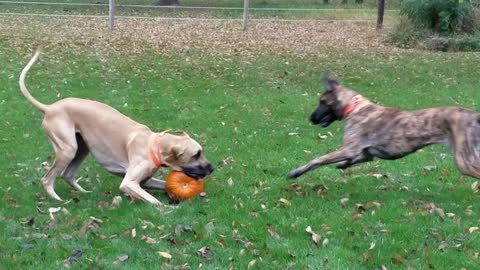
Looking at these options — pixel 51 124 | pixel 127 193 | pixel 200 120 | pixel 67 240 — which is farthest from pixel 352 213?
pixel 200 120

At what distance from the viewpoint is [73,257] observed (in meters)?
5.79

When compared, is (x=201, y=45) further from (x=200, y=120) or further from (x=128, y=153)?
(x=128, y=153)

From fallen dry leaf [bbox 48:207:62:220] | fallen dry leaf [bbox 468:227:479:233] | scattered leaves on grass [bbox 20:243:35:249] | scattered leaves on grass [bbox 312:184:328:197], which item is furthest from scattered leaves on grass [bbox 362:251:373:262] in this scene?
fallen dry leaf [bbox 48:207:62:220]

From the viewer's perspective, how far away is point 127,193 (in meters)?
7.16

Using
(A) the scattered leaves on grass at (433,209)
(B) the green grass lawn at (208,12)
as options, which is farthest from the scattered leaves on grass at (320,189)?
(B) the green grass lawn at (208,12)

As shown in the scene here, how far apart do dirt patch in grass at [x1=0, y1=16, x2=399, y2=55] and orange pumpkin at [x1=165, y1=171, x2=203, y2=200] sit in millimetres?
11654

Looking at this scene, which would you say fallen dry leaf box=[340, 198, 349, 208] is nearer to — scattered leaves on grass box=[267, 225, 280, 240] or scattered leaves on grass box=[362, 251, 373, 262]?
scattered leaves on grass box=[267, 225, 280, 240]

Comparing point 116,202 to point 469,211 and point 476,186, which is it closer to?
point 469,211

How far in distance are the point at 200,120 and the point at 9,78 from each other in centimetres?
530

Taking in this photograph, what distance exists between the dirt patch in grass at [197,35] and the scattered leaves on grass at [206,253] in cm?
1311

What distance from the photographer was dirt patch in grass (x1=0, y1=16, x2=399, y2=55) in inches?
766

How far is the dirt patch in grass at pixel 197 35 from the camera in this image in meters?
19.5

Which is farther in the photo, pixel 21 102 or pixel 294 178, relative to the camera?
pixel 21 102

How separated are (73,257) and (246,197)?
2.21 m
